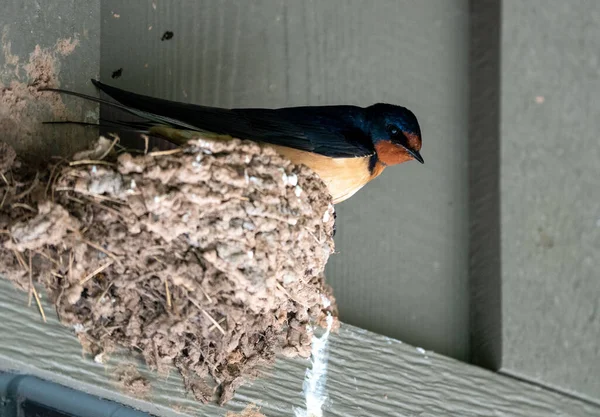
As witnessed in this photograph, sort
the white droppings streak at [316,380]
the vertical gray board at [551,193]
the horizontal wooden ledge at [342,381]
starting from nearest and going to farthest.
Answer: the horizontal wooden ledge at [342,381] → the white droppings streak at [316,380] → the vertical gray board at [551,193]

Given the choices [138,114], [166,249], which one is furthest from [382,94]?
[166,249]

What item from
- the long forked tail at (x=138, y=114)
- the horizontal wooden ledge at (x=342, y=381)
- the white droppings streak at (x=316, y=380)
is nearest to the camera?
the horizontal wooden ledge at (x=342, y=381)

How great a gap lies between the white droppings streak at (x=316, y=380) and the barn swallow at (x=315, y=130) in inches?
17.7

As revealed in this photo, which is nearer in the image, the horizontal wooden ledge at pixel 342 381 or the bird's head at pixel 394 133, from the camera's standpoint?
the horizontal wooden ledge at pixel 342 381

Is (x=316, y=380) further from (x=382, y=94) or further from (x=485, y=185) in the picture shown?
(x=382, y=94)

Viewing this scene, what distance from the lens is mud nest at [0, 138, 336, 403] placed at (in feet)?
5.06

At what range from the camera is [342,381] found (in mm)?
2084

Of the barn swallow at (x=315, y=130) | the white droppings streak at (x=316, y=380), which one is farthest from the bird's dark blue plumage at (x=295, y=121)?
the white droppings streak at (x=316, y=380)

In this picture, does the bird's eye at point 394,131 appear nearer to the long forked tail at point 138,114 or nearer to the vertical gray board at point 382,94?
the vertical gray board at point 382,94

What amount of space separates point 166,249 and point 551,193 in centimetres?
131

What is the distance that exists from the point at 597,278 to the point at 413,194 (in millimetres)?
639

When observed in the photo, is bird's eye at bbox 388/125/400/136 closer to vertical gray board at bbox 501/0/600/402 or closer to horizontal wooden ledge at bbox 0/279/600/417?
vertical gray board at bbox 501/0/600/402

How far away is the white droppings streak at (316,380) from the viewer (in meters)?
1.97

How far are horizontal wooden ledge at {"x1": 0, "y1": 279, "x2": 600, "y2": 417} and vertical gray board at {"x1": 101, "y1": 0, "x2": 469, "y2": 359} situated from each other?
0.22 meters
